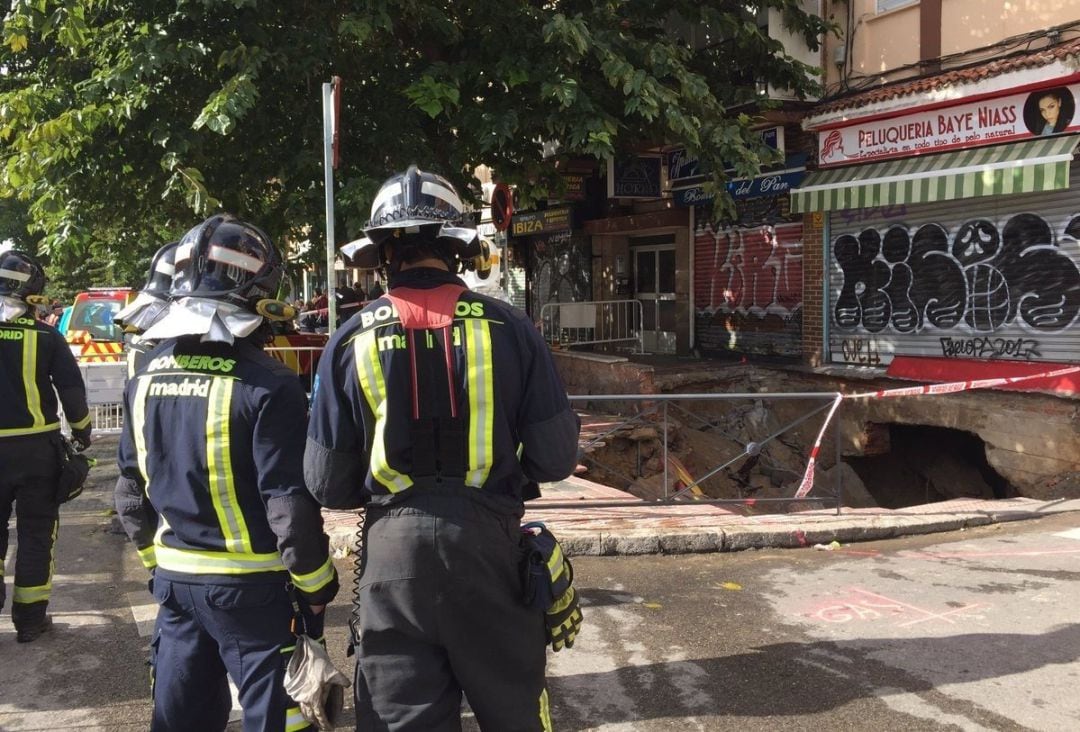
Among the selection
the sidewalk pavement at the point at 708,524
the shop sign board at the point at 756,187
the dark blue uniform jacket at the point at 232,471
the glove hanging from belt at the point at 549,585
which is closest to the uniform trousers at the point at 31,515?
the sidewalk pavement at the point at 708,524

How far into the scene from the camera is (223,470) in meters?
2.73

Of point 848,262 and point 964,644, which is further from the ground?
point 848,262

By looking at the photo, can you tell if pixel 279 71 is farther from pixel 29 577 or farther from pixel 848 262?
pixel 848 262

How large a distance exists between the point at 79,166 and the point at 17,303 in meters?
5.60

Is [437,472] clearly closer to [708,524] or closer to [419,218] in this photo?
[419,218]

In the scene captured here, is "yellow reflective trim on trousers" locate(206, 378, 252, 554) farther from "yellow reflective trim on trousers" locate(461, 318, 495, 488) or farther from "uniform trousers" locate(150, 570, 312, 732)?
"yellow reflective trim on trousers" locate(461, 318, 495, 488)

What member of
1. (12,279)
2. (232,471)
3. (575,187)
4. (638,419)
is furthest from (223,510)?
(575,187)

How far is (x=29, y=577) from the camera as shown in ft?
15.8

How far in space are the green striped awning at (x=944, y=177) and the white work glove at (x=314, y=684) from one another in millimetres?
9326

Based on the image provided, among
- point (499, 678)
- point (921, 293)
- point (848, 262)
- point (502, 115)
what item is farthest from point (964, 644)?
point (848, 262)

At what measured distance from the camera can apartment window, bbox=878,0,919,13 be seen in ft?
38.1

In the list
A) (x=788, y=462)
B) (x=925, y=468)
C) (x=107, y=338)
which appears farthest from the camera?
(x=107, y=338)

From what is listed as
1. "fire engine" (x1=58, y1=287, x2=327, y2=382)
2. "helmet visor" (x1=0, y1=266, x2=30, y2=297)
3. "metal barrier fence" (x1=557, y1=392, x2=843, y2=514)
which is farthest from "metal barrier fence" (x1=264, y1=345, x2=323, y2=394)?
"helmet visor" (x1=0, y1=266, x2=30, y2=297)

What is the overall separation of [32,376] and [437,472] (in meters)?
3.29
